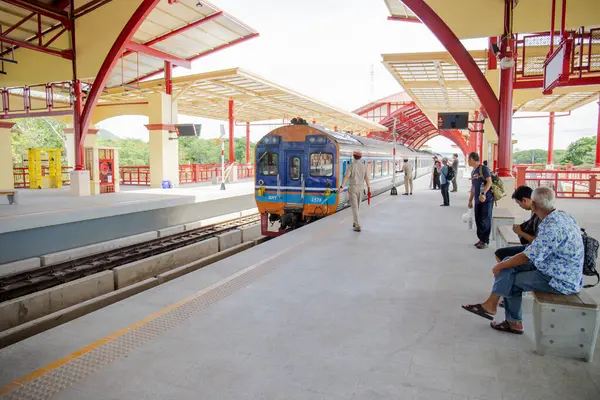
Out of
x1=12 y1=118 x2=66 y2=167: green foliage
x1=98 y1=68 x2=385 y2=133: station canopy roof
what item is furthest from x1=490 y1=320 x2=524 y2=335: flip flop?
x1=12 y1=118 x2=66 y2=167: green foliage

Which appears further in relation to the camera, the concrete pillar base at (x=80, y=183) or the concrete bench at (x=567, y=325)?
the concrete pillar base at (x=80, y=183)

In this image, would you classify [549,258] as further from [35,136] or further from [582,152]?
[582,152]

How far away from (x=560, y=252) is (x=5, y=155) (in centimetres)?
2229

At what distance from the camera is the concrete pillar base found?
17594mm

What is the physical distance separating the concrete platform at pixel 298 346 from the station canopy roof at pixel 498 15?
6831 millimetres

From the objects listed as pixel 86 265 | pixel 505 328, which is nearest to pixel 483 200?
pixel 505 328

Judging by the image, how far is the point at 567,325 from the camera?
3.39 m

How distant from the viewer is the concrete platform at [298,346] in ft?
9.98

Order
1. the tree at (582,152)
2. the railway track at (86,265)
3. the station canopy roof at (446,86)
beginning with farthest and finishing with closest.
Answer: the tree at (582,152)
the station canopy roof at (446,86)
the railway track at (86,265)

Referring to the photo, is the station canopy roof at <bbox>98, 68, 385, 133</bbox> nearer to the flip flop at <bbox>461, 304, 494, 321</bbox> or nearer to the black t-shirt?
the black t-shirt

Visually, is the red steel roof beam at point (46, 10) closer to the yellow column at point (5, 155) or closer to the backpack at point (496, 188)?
the yellow column at point (5, 155)

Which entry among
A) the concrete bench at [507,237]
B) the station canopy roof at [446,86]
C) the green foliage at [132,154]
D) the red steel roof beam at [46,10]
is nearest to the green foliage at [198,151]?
the green foliage at [132,154]

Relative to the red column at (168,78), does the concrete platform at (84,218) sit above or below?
below

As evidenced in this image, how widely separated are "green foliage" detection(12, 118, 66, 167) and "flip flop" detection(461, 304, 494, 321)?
146 ft
